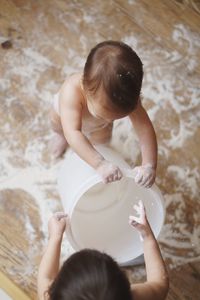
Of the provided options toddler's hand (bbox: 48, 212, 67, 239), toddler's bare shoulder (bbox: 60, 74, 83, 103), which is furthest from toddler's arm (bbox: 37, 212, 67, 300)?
toddler's bare shoulder (bbox: 60, 74, 83, 103)

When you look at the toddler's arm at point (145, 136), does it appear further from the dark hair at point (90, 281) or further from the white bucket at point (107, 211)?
the dark hair at point (90, 281)

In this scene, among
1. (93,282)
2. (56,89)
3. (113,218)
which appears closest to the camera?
(93,282)

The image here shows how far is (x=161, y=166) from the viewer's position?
128 cm

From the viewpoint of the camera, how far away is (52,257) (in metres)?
1.01

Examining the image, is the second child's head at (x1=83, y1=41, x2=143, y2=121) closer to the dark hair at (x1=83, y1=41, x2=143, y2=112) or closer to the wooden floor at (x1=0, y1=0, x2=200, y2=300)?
the dark hair at (x1=83, y1=41, x2=143, y2=112)

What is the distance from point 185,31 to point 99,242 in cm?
63

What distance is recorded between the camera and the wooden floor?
1.20 m

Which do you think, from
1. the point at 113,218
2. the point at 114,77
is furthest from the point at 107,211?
the point at 114,77

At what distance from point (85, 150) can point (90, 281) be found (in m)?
0.33

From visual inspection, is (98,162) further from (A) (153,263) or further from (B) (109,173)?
(A) (153,263)

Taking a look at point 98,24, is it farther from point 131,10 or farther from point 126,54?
point 126,54

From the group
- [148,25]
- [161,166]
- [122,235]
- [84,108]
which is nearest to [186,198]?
[161,166]

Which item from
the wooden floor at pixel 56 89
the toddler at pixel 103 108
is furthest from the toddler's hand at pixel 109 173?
the wooden floor at pixel 56 89

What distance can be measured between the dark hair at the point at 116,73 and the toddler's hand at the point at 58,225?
0.26 m
